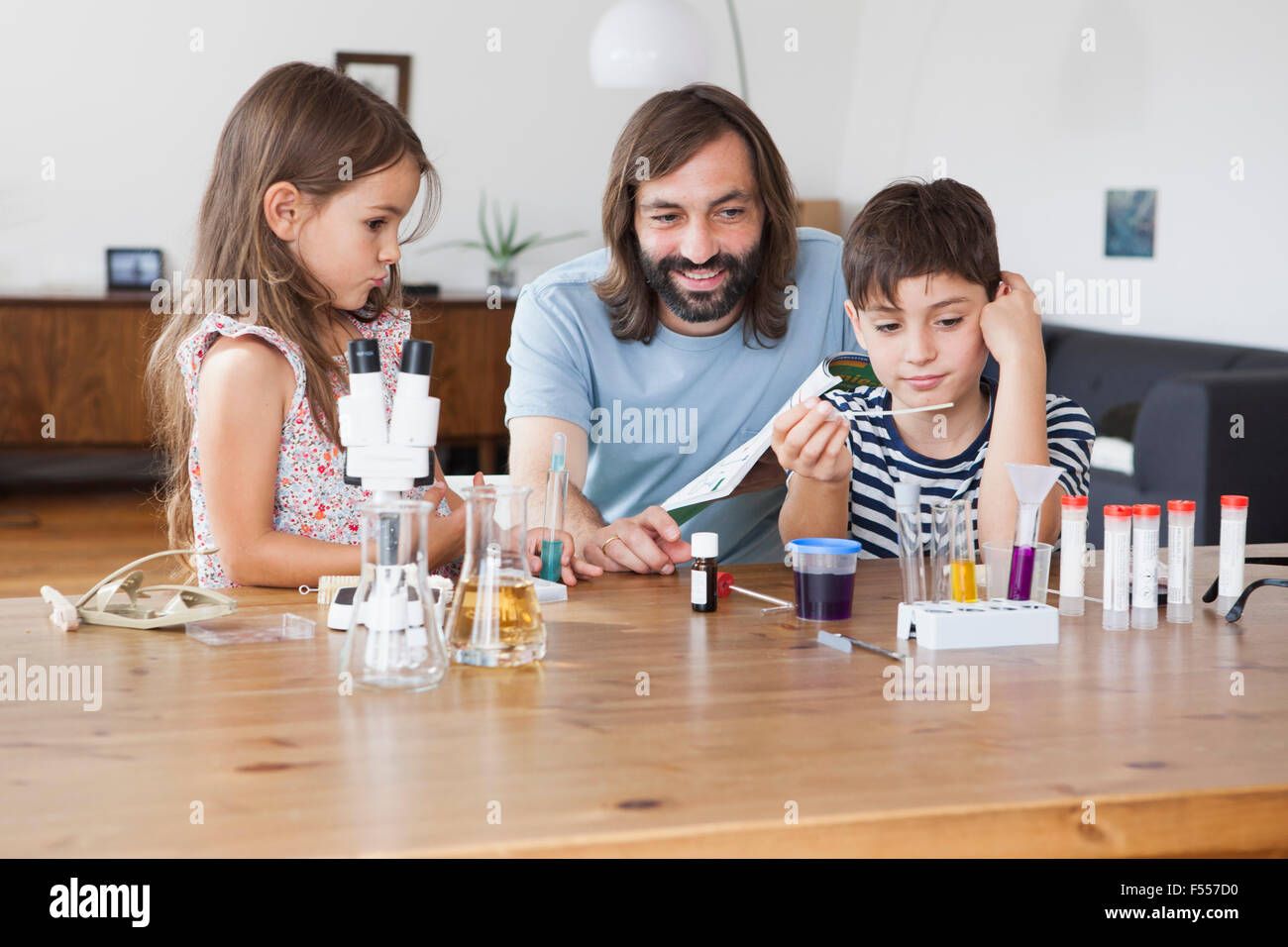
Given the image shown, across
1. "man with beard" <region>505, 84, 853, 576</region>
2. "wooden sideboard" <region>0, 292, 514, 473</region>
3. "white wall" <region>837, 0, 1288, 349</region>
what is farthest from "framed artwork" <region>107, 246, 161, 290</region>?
"man with beard" <region>505, 84, 853, 576</region>

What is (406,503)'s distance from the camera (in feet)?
3.43

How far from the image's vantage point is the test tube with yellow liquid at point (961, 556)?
1320mm

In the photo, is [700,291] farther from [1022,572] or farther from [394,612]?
[394,612]

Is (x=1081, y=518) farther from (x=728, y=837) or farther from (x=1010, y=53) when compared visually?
(x=1010, y=53)

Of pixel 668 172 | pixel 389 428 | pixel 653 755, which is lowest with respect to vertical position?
pixel 653 755

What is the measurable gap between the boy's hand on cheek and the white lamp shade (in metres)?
3.04

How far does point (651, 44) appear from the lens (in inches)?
178

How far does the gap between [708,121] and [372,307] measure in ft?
2.03

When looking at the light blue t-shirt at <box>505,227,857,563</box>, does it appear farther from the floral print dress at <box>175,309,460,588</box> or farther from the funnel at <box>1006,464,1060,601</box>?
the funnel at <box>1006,464,1060,601</box>

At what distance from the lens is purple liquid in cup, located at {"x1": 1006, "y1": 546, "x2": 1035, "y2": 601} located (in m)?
1.35

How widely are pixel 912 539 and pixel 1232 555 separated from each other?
0.35m

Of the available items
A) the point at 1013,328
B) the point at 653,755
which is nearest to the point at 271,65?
the point at 1013,328

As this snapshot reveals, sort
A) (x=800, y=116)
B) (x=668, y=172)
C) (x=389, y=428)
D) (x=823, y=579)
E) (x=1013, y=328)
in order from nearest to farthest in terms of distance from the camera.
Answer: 1. (x=389, y=428)
2. (x=823, y=579)
3. (x=1013, y=328)
4. (x=668, y=172)
5. (x=800, y=116)
